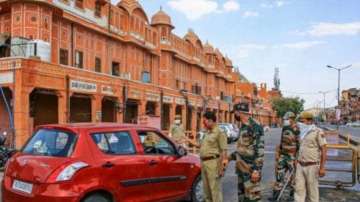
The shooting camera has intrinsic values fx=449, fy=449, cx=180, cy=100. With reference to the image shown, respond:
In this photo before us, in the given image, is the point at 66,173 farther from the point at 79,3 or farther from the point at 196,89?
the point at 196,89

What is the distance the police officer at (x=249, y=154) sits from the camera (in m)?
6.90

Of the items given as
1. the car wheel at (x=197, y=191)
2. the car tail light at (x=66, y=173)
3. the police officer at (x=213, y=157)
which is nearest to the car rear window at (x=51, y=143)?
the car tail light at (x=66, y=173)

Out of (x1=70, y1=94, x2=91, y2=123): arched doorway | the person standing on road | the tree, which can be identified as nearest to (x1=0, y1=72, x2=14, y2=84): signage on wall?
(x1=70, y1=94, x2=91, y2=123): arched doorway

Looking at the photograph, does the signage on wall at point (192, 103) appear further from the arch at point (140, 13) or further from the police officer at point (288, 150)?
the police officer at point (288, 150)

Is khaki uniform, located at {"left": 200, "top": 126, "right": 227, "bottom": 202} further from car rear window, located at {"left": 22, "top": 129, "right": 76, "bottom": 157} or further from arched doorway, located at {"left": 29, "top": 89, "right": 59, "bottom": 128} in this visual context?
arched doorway, located at {"left": 29, "top": 89, "right": 59, "bottom": 128}

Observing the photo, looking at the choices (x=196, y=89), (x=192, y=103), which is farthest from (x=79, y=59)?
(x=196, y=89)

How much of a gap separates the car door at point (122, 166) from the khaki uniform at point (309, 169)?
2.57m

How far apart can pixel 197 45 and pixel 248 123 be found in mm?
45394

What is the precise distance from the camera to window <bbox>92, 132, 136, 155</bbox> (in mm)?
6609

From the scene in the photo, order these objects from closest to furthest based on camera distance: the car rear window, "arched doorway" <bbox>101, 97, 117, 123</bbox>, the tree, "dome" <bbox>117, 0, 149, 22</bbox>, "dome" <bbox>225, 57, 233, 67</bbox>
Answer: the car rear window < "arched doorway" <bbox>101, 97, 117, 123</bbox> < "dome" <bbox>117, 0, 149, 22</bbox> < "dome" <bbox>225, 57, 233, 67</bbox> < the tree

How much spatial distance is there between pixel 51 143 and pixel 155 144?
1931 millimetres

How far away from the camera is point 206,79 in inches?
2197

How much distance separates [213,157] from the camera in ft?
23.1

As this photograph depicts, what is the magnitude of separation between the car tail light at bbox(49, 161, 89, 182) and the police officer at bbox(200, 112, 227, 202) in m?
2.00
